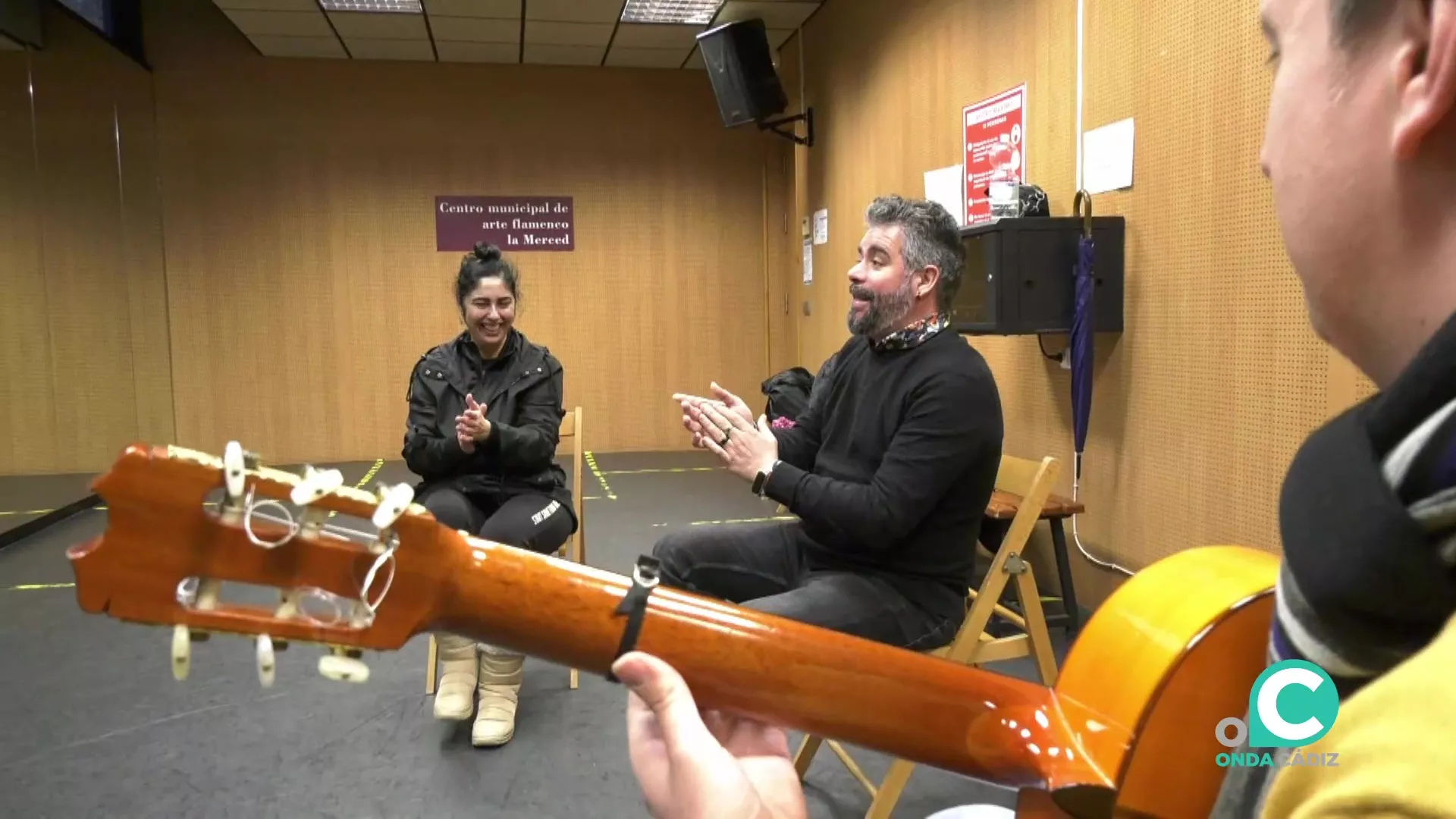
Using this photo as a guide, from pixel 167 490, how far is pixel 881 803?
1449mm

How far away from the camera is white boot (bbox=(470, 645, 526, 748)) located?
2229 mm

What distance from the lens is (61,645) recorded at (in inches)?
114

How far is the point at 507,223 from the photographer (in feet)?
20.5

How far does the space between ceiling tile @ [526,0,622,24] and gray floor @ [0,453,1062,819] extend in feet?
12.1

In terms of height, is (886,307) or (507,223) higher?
(507,223)

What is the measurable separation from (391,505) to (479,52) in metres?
5.85

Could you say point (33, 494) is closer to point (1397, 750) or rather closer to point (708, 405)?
point (708, 405)

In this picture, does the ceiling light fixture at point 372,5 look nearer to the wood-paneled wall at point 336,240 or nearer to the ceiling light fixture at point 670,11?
the wood-paneled wall at point 336,240

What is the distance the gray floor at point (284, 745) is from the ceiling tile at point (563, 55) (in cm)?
419

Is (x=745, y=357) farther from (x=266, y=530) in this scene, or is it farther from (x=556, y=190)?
(x=266, y=530)

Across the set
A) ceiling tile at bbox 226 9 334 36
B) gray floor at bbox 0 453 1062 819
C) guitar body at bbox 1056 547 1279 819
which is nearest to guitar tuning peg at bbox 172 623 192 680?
guitar body at bbox 1056 547 1279 819

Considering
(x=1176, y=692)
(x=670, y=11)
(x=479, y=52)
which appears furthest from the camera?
(x=479, y=52)

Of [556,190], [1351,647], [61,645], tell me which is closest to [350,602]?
[1351,647]

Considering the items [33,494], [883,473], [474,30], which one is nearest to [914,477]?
[883,473]
